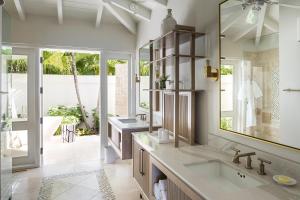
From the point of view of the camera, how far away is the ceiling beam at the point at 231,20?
1.80 meters

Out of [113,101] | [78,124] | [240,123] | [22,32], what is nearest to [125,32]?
[113,101]

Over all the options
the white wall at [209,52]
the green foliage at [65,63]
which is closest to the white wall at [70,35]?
the white wall at [209,52]

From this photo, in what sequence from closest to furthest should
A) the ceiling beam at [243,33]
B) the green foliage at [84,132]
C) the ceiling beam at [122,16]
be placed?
the ceiling beam at [243,33] < the ceiling beam at [122,16] < the green foliage at [84,132]

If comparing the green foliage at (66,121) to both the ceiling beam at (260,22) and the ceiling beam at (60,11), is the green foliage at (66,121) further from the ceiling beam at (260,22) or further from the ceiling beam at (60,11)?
the ceiling beam at (260,22)

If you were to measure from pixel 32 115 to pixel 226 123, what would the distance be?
349 cm

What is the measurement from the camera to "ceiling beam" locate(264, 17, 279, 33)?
1463 mm

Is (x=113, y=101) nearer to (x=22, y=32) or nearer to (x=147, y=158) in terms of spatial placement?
(x=22, y=32)

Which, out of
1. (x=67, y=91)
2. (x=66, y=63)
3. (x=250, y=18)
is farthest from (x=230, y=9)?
(x=66, y=63)

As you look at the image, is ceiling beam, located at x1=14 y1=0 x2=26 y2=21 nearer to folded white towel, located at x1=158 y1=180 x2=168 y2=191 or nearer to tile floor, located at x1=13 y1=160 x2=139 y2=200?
tile floor, located at x1=13 y1=160 x2=139 y2=200

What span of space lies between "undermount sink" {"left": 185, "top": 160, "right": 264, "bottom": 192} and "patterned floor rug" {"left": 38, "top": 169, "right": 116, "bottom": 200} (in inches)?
60.1

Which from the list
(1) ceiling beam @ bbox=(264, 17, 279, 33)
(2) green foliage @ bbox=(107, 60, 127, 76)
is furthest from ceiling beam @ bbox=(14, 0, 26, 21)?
(1) ceiling beam @ bbox=(264, 17, 279, 33)

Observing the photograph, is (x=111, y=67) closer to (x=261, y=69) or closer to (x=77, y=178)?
(x=77, y=178)

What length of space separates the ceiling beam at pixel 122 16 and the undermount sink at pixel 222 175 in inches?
113

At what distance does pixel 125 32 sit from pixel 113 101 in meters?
1.45
